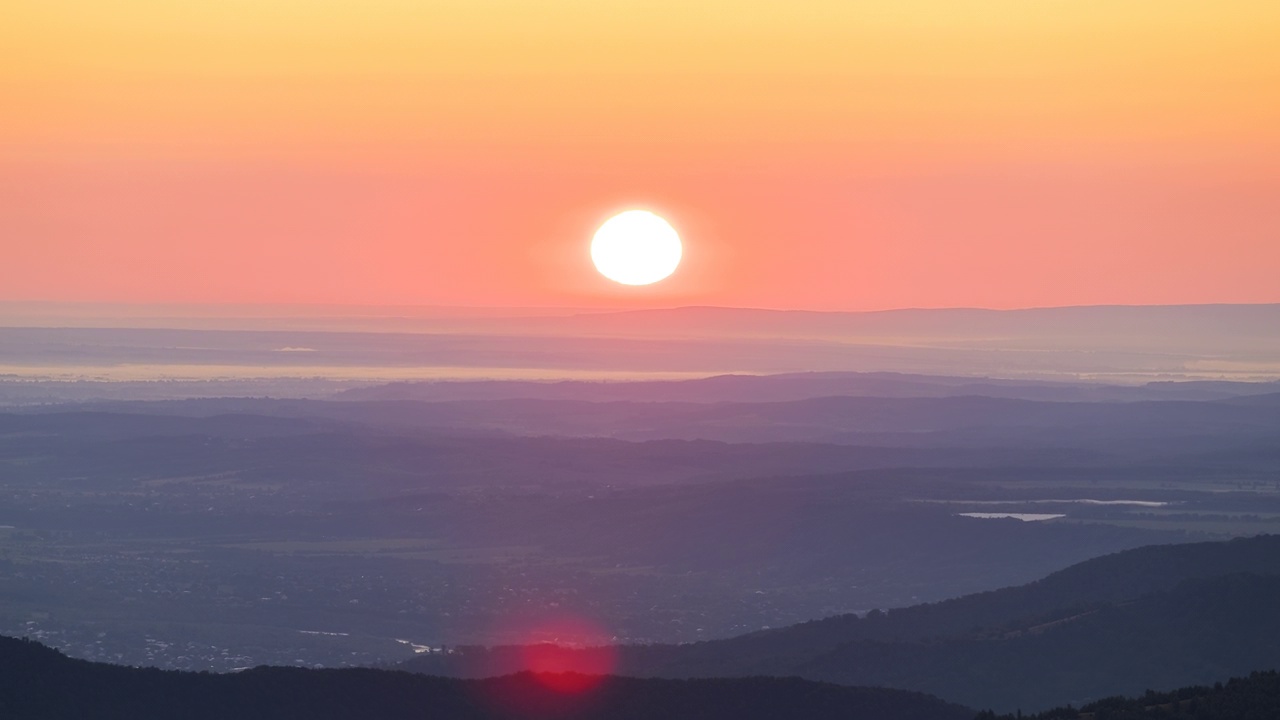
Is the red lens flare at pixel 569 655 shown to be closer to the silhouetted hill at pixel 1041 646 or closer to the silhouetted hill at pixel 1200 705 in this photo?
the silhouetted hill at pixel 1041 646

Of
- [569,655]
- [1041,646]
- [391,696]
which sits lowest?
[569,655]

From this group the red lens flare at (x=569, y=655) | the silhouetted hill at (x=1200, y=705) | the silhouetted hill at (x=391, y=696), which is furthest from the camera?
the red lens flare at (x=569, y=655)

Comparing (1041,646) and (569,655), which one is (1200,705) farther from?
(569,655)

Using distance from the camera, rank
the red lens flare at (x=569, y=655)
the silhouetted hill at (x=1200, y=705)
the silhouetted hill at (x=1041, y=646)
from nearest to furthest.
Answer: the silhouetted hill at (x=1200, y=705)
the red lens flare at (x=569, y=655)
the silhouetted hill at (x=1041, y=646)

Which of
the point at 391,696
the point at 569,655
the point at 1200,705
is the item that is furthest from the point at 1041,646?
the point at 391,696

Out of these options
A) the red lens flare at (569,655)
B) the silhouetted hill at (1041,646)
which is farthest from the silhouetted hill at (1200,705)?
the silhouetted hill at (1041,646)

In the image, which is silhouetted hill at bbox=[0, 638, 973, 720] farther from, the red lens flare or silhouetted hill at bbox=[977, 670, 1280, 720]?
silhouetted hill at bbox=[977, 670, 1280, 720]

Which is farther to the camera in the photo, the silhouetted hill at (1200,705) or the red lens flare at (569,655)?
the red lens flare at (569,655)

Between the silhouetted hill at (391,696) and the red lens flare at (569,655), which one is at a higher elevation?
the silhouetted hill at (391,696)
